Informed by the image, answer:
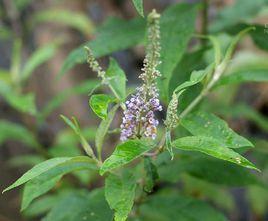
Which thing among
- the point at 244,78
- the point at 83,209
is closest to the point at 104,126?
the point at 83,209

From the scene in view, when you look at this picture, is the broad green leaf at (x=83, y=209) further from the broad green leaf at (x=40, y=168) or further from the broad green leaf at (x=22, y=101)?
the broad green leaf at (x=22, y=101)

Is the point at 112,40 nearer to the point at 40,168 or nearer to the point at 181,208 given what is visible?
the point at 181,208

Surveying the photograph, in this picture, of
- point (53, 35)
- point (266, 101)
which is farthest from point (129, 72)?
point (266, 101)

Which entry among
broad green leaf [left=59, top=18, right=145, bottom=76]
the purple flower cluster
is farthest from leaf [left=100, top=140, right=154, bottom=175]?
broad green leaf [left=59, top=18, right=145, bottom=76]

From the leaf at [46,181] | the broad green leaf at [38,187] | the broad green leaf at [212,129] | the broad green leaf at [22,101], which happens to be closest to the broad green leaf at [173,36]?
the broad green leaf at [212,129]

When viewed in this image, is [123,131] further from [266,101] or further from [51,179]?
[266,101]

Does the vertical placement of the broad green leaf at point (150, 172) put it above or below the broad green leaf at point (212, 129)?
below
